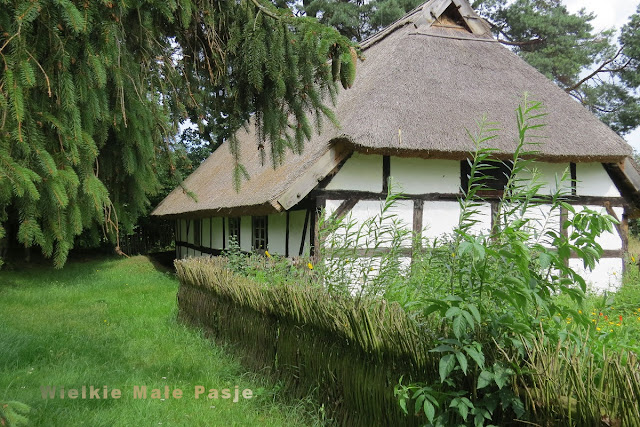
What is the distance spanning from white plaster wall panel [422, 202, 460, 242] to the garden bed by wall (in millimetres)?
4150

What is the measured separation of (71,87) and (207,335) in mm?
3895

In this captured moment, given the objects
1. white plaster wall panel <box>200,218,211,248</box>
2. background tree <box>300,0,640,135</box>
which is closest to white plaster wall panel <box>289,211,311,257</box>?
white plaster wall panel <box>200,218,211,248</box>

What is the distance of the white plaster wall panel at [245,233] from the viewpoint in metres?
11.0

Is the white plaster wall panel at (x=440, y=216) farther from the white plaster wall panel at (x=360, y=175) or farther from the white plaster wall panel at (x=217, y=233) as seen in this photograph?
the white plaster wall panel at (x=217, y=233)

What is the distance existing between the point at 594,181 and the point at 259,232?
6524 mm

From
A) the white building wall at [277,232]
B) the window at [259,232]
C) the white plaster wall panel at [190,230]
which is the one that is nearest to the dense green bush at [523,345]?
the white building wall at [277,232]

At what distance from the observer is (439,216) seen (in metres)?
8.45

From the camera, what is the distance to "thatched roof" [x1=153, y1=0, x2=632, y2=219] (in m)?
7.85

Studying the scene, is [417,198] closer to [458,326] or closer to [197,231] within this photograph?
[458,326]

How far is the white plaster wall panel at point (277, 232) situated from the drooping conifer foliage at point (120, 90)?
5095mm

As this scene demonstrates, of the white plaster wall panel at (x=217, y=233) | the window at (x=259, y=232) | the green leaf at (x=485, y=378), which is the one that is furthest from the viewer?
the white plaster wall panel at (x=217, y=233)

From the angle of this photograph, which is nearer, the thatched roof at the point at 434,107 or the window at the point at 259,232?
the thatched roof at the point at 434,107

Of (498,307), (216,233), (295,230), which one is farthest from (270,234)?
(498,307)

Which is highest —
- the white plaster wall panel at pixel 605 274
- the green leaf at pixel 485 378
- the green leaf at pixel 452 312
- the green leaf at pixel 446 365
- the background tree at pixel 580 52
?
the background tree at pixel 580 52
